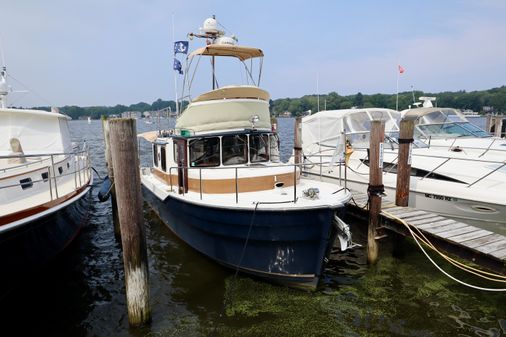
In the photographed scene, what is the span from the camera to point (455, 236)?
682 centimetres

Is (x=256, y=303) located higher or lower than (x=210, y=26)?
lower

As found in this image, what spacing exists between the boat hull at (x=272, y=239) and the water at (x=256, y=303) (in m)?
0.43

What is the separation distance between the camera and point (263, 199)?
7.06m

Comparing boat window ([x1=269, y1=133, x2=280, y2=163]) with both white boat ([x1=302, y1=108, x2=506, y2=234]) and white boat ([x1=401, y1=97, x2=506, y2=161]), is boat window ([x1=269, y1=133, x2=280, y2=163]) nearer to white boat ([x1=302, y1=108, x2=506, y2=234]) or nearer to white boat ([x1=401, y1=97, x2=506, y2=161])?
white boat ([x1=302, y1=108, x2=506, y2=234])

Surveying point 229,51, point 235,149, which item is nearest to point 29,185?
point 235,149

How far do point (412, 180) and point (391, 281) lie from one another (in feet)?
12.1

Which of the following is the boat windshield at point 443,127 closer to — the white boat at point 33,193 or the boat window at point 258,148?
the boat window at point 258,148

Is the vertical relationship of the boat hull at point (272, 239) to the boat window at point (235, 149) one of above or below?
below

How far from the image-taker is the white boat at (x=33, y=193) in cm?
618

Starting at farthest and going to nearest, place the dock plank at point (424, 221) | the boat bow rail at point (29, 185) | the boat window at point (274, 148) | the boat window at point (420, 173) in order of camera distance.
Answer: the boat window at point (420, 173)
the boat window at point (274, 148)
the dock plank at point (424, 221)
the boat bow rail at point (29, 185)

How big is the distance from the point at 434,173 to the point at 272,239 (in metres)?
5.90

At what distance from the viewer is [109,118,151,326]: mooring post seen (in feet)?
18.0

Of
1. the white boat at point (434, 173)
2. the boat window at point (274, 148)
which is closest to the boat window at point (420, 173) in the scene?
the white boat at point (434, 173)

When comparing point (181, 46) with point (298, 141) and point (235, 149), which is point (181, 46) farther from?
point (298, 141)
